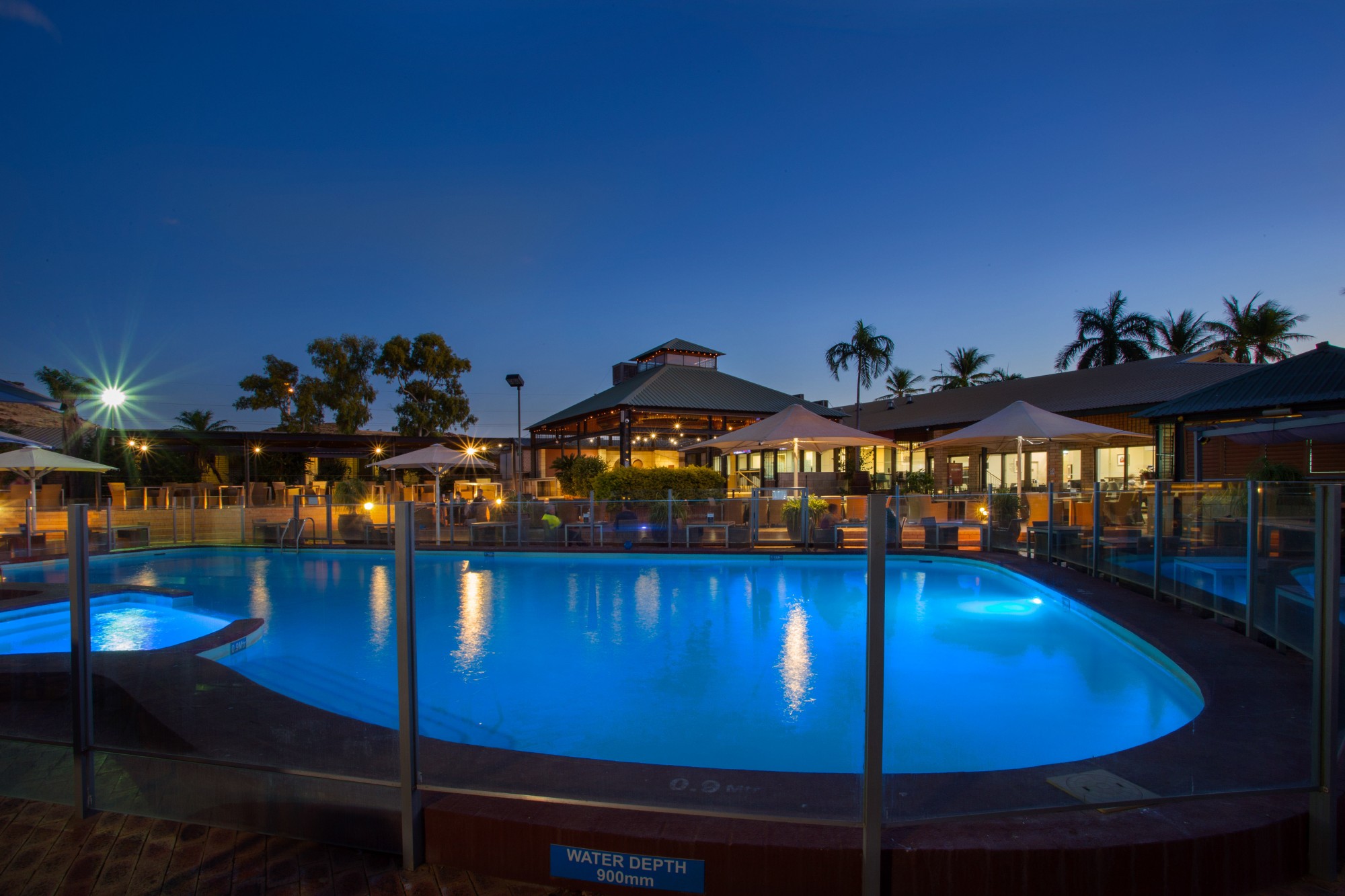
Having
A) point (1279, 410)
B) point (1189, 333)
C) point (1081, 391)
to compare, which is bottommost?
point (1279, 410)

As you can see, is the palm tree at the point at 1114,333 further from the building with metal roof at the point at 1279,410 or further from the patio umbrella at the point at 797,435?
the patio umbrella at the point at 797,435

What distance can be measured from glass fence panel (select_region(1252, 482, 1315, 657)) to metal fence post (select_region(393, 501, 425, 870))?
405 centimetres

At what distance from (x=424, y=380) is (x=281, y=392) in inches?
311

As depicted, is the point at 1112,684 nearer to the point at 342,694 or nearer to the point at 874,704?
the point at 874,704

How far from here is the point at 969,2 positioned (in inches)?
488

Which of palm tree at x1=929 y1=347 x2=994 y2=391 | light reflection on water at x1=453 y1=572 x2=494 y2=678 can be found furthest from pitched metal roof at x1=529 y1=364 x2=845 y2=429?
palm tree at x1=929 y1=347 x2=994 y2=391

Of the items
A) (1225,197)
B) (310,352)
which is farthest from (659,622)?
(310,352)

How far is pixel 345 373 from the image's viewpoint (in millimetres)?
37062

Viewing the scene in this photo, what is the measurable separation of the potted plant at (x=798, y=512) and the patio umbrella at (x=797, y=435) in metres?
1.34

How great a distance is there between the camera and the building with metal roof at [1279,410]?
9.59 m

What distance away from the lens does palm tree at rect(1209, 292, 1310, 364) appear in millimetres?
34375

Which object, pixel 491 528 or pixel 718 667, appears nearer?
pixel 718 667

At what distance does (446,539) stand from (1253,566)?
13606mm

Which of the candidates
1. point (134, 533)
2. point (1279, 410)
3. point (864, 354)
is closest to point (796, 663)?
point (134, 533)
